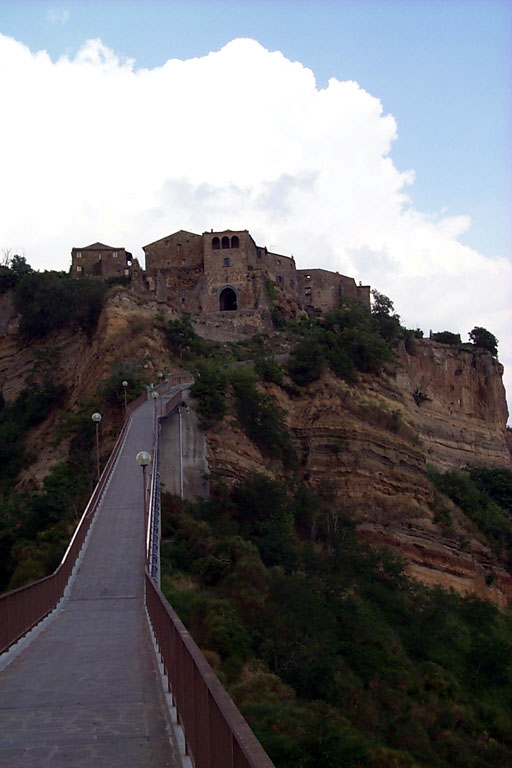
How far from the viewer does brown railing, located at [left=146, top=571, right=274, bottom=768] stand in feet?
13.9

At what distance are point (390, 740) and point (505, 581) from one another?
2301 centimetres

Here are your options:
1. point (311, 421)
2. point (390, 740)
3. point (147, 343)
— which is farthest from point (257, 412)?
point (390, 740)

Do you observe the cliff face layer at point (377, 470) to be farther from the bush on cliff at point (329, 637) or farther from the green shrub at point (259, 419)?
the bush on cliff at point (329, 637)

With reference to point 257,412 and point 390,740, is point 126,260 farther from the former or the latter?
point 390,740

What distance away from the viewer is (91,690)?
890cm

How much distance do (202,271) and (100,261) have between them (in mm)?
8430

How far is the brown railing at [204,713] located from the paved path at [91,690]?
0.40 meters

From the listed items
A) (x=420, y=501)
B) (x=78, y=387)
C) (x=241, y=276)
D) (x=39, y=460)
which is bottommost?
(x=420, y=501)

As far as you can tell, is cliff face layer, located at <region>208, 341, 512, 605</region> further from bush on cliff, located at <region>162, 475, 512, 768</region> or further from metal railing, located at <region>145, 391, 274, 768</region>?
metal railing, located at <region>145, 391, 274, 768</region>

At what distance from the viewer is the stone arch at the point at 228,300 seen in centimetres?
5691

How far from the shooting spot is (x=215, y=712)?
505 centimetres

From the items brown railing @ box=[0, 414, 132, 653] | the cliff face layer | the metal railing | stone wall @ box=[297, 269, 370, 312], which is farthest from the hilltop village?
the metal railing

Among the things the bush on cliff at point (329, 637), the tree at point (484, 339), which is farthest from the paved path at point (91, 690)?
the tree at point (484, 339)

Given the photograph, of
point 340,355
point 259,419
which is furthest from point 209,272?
point 259,419
